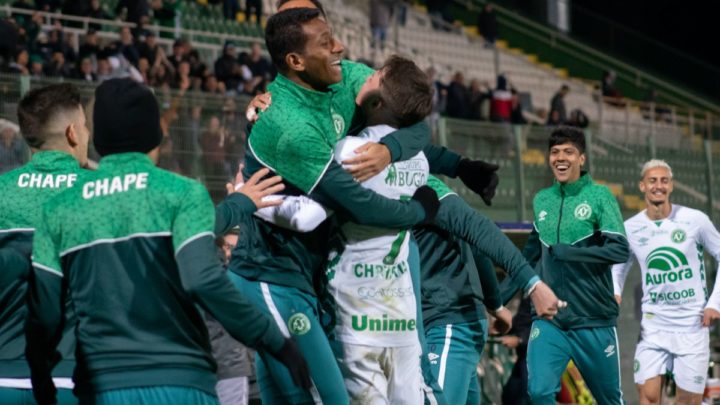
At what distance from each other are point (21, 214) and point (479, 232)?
2.62m

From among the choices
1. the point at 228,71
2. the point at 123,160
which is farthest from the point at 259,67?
the point at 123,160

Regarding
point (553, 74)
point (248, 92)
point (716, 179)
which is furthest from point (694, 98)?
point (248, 92)

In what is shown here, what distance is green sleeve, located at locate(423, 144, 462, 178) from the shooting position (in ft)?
24.0

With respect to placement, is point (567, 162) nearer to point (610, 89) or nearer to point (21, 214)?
point (21, 214)

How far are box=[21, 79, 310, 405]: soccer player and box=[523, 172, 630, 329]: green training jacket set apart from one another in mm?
5398

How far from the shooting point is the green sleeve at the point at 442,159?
730 centimetres

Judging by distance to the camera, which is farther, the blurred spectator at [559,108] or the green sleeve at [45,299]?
the blurred spectator at [559,108]

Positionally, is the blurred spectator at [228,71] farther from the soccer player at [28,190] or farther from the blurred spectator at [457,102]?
the soccer player at [28,190]

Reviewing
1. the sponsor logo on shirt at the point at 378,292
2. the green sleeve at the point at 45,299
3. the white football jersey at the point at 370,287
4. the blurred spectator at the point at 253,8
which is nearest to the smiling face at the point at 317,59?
the white football jersey at the point at 370,287

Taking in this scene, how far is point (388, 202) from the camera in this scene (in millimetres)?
5867

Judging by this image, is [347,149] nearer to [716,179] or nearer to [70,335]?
[70,335]

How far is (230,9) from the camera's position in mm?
23609

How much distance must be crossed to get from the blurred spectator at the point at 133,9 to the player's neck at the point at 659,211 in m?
10.6

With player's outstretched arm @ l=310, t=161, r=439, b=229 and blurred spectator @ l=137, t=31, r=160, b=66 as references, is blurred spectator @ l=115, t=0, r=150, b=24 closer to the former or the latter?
blurred spectator @ l=137, t=31, r=160, b=66
